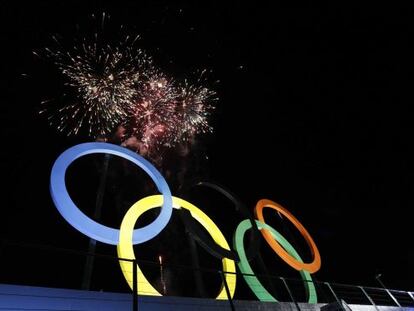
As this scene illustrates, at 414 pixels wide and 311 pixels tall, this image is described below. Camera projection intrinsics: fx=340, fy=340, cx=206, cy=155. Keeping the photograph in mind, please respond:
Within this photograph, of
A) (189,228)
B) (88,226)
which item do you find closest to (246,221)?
(189,228)

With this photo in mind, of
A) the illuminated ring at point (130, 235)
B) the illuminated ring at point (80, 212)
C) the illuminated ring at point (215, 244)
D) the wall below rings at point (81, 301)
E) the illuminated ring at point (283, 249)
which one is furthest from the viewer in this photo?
the illuminated ring at point (283, 249)

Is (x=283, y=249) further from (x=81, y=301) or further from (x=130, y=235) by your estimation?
(x=81, y=301)

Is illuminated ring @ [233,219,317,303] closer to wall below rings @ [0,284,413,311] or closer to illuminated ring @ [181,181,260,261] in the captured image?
illuminated ring @ [181,181,260,261]

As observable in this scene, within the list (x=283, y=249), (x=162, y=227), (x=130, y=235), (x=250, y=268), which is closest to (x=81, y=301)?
(x=130, y=235)

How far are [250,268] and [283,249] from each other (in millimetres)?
2025

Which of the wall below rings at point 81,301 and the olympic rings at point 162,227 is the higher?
the olympic rings at point 162,227

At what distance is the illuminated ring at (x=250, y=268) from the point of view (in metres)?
8.61

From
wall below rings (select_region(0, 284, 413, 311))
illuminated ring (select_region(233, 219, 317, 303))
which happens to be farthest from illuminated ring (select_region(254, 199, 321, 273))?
wall below rings (select_region(0, 284, 413, 311))

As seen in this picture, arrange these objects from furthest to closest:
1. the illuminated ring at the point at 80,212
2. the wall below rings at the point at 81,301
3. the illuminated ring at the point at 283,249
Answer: the illuminated ring at the point at 283,249
the illuminated ring at the point at 80,212
the wall below rings at the point at 81,301

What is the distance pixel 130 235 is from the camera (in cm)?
734

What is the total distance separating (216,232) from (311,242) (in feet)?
14.8

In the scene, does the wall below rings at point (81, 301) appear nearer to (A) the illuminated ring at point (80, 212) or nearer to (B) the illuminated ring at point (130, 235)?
(B) the illuminated ring at point (130, 235)

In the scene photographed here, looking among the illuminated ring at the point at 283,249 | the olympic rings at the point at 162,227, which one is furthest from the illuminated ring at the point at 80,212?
the illuminated ring at the point at 283,249

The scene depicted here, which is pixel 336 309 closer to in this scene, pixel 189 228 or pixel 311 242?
pixel 189 228
